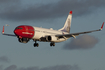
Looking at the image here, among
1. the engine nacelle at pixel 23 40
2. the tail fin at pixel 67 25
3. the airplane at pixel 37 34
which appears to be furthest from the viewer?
the tail fin at pixel 67 25

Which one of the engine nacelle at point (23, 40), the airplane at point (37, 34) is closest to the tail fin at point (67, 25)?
the airplane at point (37, 34)

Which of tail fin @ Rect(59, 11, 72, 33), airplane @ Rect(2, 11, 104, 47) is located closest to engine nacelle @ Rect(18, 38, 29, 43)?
airplane @ Rect(2, 11, 104, 47)

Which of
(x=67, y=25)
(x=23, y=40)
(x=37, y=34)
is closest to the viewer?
(x=37, y=34)

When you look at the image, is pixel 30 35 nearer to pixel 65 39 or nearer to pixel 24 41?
pixel 24 41

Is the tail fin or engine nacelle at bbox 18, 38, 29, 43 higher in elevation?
the tail fin

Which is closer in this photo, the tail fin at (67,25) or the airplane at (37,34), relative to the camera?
the airplane at (37,34)

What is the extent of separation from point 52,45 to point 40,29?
9243 millimetres

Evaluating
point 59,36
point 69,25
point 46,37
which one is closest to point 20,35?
point 46,37

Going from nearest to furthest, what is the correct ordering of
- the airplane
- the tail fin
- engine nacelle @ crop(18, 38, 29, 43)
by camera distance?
the airplane < engine nacelle @ crop(18, 38, 29, 43) < the tail fin

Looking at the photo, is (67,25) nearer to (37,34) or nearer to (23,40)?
(37,34)

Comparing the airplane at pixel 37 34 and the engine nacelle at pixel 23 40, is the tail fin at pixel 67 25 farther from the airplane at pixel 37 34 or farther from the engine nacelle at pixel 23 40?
the engine nacelle at pixel 23 40

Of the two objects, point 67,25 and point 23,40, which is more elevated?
point 67,25

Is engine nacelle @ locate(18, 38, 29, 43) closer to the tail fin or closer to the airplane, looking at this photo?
the airplane

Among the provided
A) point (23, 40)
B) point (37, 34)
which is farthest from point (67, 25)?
point (23, 40)
